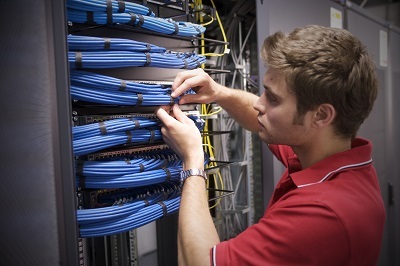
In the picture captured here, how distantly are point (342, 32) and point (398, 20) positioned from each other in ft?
10.5

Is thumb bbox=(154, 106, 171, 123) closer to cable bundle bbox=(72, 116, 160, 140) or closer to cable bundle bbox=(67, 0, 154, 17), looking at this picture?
cable bundle bbox=(72, 116, 160, 140)

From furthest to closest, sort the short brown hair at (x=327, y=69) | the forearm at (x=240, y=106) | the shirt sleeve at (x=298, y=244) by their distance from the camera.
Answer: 1. the forearm at (x=240, y=106)
2. the short brown hair at (x=327, y=69)
3. the shirt sleeve at (x=298, y=244)

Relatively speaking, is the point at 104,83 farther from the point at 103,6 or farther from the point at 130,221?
the point at 130,221

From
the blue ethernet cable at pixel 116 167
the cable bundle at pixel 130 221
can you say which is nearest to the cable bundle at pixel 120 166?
the blue ethernet cable at pixel 116 167

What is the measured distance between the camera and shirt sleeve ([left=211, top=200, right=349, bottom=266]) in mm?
860

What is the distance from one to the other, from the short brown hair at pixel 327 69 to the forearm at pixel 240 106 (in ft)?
1.13

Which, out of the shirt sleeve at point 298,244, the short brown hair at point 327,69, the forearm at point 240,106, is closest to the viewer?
the shirt sleeve at point 298,244

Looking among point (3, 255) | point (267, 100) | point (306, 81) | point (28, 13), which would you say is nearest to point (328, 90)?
point (306, 81)

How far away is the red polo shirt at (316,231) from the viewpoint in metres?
0.86

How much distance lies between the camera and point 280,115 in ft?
3.46

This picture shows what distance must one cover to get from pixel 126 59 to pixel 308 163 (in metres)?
0.65

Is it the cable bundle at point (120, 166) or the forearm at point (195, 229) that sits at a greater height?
the cable bundle at point (120, 166)

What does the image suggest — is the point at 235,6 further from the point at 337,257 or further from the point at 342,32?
the point at 337,257

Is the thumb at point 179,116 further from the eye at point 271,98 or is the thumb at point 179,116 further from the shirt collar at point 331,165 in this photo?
the shirt collar at point 331,165
